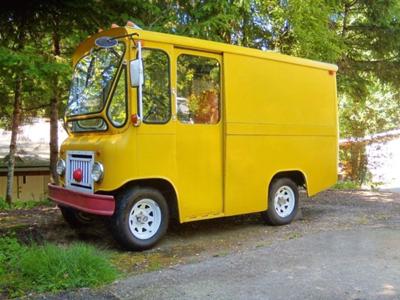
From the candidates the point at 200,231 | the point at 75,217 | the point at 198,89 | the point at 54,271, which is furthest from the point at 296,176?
the point at 54,271

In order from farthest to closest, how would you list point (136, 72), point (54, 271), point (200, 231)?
point (200, 231) < point (136, 72) < point (54, 271)

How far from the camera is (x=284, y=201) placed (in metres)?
8.72

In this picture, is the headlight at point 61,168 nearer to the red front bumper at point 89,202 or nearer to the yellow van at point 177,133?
the yellow van at point 177,133

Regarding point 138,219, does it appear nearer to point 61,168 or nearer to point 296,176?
point 61,168

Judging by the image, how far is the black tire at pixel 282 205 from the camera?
8430 millimetres

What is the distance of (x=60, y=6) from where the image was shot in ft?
25.8

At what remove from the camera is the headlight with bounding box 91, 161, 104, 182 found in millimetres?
6474

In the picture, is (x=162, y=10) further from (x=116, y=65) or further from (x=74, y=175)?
(x=74, y=175)

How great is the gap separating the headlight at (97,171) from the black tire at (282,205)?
3.09m

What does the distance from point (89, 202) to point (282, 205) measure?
11.6ft

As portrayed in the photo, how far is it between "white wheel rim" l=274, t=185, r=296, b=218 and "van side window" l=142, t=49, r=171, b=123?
2.72 m

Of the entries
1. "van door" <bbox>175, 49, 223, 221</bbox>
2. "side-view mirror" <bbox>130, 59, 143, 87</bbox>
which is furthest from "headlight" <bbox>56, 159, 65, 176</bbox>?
"side-view mirror" <bbox>130, 59, 143, 87</bbox>

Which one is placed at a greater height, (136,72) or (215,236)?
(136,72)

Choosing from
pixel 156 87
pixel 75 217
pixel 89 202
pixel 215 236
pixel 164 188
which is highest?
pixel 156 87
